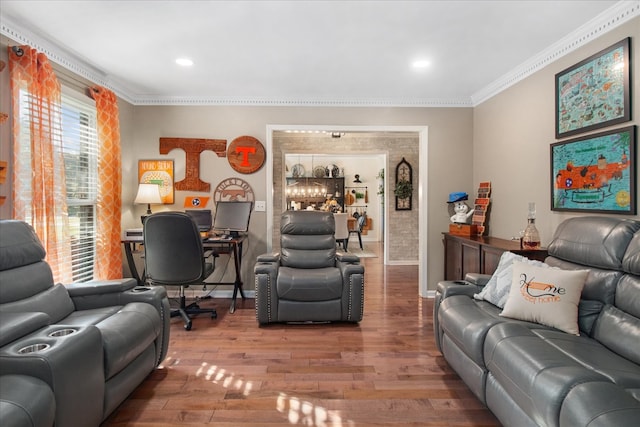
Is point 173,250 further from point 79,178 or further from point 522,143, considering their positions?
point 522,143

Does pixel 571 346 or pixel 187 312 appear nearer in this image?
pixel 571 346

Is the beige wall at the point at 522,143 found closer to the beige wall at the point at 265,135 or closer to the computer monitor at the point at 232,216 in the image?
the beige wall at the point at 265,135

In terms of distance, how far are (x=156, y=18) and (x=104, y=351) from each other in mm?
2202

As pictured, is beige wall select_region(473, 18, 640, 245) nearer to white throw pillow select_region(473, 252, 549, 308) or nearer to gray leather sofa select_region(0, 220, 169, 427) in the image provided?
white throw pillow select_region(473, 252, 549, 308)

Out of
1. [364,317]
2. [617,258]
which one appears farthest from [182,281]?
[617,258]

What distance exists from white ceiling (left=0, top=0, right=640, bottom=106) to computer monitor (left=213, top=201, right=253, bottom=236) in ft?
4.45

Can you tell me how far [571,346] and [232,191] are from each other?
3640 mm

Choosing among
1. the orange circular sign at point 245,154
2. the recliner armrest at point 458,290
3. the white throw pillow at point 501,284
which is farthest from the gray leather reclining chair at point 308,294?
the orange circular sign at point 245,154

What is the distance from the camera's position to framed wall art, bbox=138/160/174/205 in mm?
4246

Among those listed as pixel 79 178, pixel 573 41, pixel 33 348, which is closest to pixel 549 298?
pixel 573 41

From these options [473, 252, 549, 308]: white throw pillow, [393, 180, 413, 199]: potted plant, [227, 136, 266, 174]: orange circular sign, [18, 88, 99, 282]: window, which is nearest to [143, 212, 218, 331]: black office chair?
[18, 88, 99, 282]: window

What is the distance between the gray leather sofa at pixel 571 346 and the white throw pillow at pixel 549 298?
0.20 feet

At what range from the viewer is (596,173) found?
2.55m

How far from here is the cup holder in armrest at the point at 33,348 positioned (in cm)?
142
